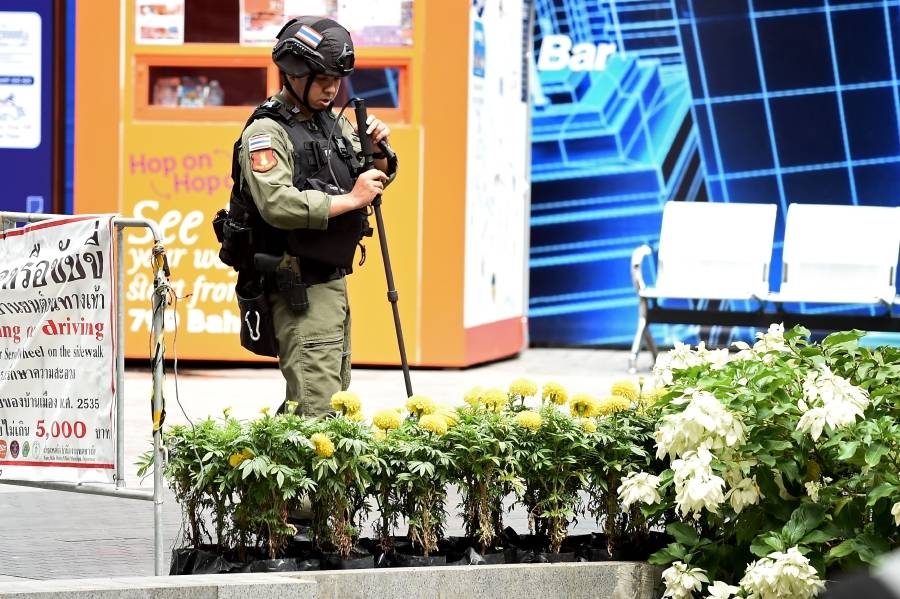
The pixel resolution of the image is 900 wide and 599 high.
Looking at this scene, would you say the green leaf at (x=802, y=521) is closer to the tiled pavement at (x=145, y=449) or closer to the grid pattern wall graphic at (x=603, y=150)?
the tiled pavement at (x=145, y=449)

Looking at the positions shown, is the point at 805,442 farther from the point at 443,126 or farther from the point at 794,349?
the point at 443,126

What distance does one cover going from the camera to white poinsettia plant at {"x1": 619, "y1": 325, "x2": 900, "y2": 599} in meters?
4.61

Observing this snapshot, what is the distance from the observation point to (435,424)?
5.02 metres

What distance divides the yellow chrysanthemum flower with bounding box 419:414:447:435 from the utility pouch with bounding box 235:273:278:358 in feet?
3.54

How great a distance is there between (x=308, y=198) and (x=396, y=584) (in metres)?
→ 1.50

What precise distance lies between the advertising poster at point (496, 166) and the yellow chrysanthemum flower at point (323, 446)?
7.21 metres

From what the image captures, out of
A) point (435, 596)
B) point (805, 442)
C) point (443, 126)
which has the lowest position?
point (435, 596)

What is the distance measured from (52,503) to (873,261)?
752 centimetres

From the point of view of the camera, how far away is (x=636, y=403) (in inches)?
216

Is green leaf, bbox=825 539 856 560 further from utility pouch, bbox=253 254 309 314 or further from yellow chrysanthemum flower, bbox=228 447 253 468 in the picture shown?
utility pouch, bbox=253 254 309 314

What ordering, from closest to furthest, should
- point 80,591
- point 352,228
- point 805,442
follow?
point 80,591, point 805,442, point 352,228

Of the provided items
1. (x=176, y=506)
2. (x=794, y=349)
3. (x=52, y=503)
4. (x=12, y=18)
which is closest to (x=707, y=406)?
(x=794, y=349)

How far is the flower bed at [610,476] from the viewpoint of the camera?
469cm

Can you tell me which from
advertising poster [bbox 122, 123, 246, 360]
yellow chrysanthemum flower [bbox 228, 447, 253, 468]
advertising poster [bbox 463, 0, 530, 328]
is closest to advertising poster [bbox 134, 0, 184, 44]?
advertising poster [bbox 122, 123, 246, 360]
